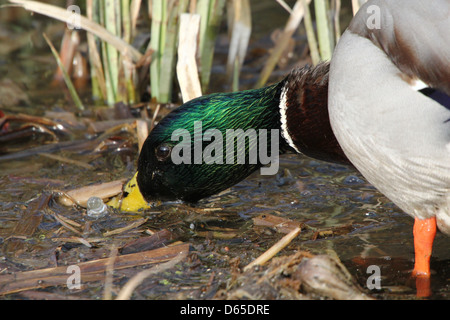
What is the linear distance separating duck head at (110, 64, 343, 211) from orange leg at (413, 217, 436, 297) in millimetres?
622

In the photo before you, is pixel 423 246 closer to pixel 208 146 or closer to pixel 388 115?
pixel 388 115

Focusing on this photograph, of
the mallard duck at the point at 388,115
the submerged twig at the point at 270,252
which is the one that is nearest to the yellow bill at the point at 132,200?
the mallard duck at the point at 388,115

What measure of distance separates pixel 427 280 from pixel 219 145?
1247 mm

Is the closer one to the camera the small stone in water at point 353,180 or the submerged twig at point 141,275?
the submerged twig at point 141,275

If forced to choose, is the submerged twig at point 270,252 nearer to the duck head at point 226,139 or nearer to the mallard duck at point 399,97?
the mallard duck at point 399,97

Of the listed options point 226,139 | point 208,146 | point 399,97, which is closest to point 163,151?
point 208,146

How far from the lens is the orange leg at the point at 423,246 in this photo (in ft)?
9.96

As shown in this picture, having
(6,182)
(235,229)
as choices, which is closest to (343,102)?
(235,229)

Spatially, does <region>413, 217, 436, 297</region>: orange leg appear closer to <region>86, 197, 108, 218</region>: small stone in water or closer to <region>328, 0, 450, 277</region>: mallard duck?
<region>328, 0, 450, 277</region>: mallard duck

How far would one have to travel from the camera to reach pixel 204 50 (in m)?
5.15

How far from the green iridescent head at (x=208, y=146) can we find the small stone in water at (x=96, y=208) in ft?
0.81

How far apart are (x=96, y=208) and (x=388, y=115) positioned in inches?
70.2

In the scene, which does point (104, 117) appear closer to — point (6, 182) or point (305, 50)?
point (6, 182)

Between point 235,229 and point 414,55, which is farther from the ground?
point 414,55
